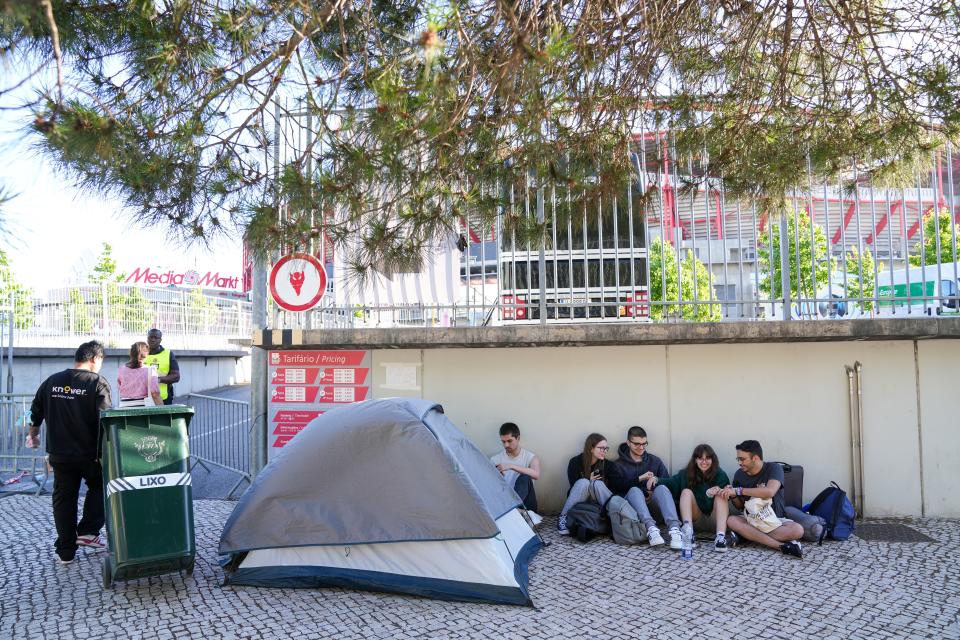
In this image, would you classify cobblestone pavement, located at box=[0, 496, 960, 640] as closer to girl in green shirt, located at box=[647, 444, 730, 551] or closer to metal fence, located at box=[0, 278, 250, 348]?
girl in green shirt, located at box=[647, 444, 730, 551]

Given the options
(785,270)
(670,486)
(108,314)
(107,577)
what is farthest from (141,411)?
(108,314)

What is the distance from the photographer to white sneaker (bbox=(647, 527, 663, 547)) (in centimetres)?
632

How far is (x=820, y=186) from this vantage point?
6984 millimetres

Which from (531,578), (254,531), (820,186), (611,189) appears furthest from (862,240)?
(254,531)

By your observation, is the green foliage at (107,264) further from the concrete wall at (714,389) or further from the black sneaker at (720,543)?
the black sneaker at (720,543)

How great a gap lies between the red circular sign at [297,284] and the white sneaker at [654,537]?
3758mm

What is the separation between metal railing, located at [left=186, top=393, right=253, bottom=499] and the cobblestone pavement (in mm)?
2853

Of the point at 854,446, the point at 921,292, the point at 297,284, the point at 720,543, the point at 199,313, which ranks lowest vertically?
the point at 720,543

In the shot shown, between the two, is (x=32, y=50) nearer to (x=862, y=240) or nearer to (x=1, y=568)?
(x=1, y=568)

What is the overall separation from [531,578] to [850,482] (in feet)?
12.4

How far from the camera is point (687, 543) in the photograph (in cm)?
620

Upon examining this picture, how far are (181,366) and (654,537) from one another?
1511 centimetres

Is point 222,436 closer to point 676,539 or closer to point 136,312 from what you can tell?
point 676,539

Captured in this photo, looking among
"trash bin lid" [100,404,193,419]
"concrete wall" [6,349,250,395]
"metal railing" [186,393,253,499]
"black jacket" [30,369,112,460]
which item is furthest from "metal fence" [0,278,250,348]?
"trash bin lid" [100,404,193,419]
